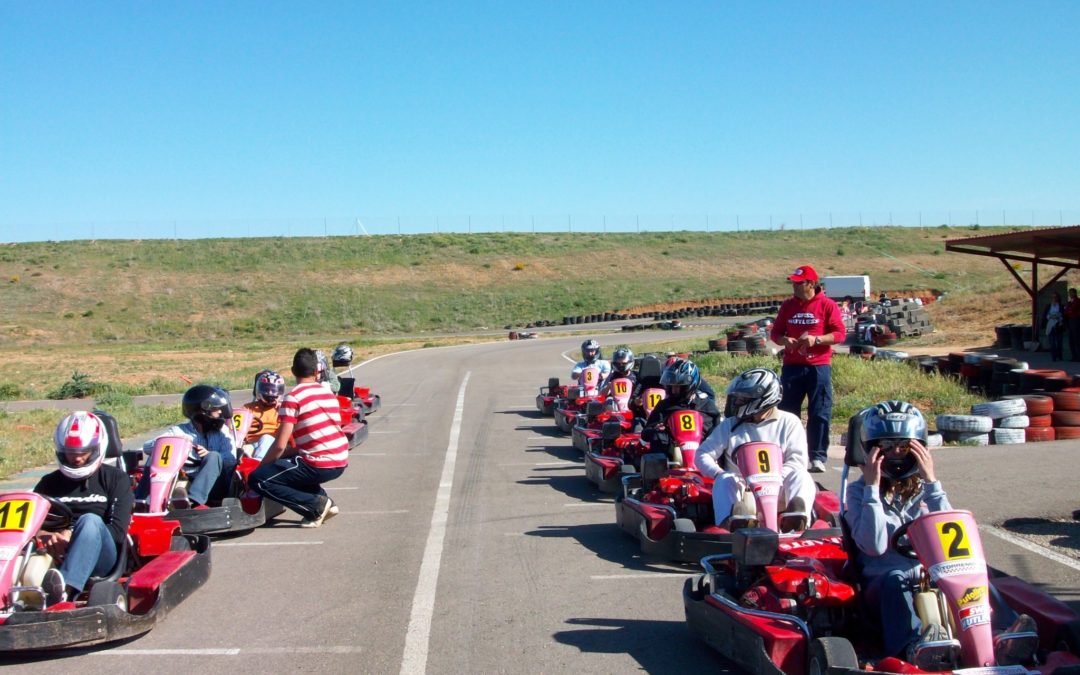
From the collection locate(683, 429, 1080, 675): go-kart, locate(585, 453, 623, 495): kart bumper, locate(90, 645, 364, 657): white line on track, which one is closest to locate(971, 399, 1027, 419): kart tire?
locate(585, 453, 623, 495): kart bumper

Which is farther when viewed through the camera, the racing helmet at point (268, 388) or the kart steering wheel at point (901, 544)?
the racing helmet at point (268, 388)

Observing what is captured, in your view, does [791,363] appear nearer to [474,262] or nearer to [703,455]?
[703,455]

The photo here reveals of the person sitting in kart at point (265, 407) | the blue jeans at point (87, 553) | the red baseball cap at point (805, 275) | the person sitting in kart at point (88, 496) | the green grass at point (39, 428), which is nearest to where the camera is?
the blue jeans at point (87, 553)

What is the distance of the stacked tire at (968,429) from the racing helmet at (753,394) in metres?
6.09

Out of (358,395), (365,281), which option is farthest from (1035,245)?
(365,281)

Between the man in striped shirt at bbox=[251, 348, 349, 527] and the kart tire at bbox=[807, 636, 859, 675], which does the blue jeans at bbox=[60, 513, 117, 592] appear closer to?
the man in striped shirt at bbox=[251, 348, 349, 527]

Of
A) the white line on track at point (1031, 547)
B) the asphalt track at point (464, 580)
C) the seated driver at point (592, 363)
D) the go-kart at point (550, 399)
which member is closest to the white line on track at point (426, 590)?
the asphalt track at point (464, 580)

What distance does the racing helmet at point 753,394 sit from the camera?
22.6 ft

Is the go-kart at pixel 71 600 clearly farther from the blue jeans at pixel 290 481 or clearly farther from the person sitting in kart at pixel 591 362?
the person sitting in kart at pixel 591 362

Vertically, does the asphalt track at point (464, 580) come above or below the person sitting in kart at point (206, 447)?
below

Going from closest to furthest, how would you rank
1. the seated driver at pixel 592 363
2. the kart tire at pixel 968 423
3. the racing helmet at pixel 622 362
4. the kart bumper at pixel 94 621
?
the kart bumper at pixel 94 621 → the kart tire at pixel 968 423 → the racing helmet at pixel 622 362 → the seated driver at pixel 592 363

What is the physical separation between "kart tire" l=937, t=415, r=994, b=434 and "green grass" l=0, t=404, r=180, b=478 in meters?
10.6

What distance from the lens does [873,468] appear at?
15.9 feet

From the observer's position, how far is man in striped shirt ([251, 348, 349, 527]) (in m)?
8.54
